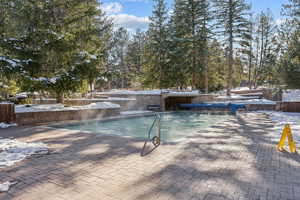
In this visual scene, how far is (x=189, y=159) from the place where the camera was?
12.2ft

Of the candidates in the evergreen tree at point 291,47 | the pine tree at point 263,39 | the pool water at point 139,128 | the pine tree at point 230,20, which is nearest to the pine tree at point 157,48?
the pine tree at point 230,20

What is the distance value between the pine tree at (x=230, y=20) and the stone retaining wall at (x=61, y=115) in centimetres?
1347

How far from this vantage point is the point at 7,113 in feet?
23.8

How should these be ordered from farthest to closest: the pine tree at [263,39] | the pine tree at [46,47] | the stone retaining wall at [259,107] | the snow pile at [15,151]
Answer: the pine tree at [263,39]
the stone retaining wall at [259,107]
the pine tree at [46,47]
the snow pile at [15,151]

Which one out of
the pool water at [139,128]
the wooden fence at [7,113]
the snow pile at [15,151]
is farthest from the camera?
the wooden fence at [7,113]

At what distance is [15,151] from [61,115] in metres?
4.84

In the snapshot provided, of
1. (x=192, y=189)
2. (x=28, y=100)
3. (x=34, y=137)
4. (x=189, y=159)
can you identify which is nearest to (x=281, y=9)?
(x=189, y=159)

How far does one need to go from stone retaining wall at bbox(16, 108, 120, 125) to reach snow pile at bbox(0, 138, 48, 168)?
10.3 ft

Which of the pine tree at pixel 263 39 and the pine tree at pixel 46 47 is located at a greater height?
the pine tree at pixel 263 39

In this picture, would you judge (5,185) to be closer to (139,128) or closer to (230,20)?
(139,128)

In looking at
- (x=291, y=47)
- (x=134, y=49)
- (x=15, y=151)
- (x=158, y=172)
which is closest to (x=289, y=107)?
(x=291, y=47)

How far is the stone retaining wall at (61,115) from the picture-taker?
7629 mm

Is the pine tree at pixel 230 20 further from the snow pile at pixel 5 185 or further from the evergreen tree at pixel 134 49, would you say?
the snow pile at pixel 5 185

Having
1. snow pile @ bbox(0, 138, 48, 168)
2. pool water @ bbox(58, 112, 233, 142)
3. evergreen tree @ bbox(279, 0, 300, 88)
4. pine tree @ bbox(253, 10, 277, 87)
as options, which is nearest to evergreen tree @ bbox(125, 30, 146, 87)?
pine tree @ bbox(253, 10, 277, 87)
